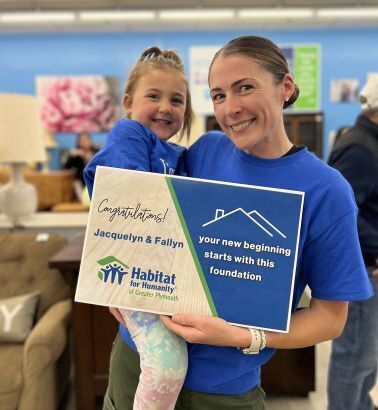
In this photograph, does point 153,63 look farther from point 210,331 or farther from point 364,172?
point 364,172

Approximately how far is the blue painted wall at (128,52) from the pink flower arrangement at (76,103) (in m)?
0.20

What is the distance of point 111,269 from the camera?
2.90 feet

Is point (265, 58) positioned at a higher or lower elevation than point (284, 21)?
lower

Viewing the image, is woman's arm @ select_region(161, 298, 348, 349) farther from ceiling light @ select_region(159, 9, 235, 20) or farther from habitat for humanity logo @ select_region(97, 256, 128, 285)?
ceiling light @ select_region(159, 9, 235, 20)

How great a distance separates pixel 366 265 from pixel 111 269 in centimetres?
128

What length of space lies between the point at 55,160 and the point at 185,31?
3577 millimetres

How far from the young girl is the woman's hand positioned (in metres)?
0.09

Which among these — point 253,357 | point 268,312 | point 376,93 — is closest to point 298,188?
point 268,312

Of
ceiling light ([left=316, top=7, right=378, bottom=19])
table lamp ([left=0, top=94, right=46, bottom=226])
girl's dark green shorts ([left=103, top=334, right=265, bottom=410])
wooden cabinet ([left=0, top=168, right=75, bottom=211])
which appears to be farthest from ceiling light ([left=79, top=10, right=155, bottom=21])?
girl's dark green shorts ([left=103, top=334, right=265, bottom=410])

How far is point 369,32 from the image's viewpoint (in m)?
7.64

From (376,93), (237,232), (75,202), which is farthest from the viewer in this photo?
(75,202)

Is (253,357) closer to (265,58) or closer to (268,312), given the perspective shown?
(268,312)

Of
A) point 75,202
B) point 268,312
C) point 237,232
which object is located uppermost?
point 237,232

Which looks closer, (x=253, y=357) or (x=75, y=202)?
(x=253, y=357)
